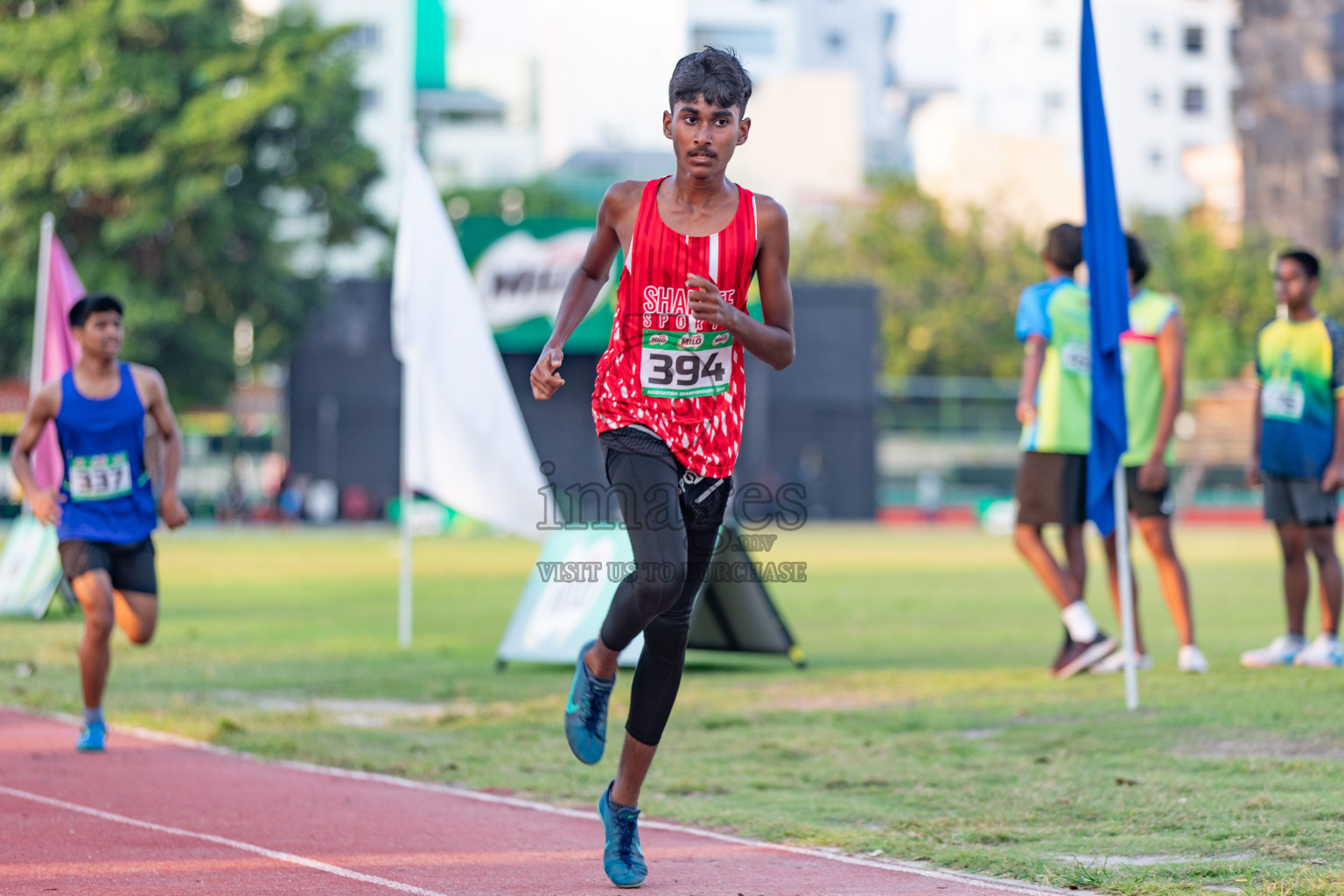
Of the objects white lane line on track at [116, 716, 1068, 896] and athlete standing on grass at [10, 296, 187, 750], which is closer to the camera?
white lane line on track at [116, 716, 1068, 896]

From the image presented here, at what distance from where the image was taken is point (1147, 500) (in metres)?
10.3

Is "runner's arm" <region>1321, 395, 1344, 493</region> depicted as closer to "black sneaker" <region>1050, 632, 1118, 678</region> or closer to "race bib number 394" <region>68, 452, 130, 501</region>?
"black sneaker" <region>1050, 632, 1118, 678</region>

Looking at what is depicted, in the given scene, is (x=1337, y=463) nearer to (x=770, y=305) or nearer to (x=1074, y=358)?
(x=1074, y=358)

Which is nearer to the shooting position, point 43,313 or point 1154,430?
point 1154,430

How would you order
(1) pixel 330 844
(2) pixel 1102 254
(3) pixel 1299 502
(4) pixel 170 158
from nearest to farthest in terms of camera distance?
(1) pixel 330 844
(2) pixel 1102 254
(3) pixel 1299 502
(4) pixel 170 158

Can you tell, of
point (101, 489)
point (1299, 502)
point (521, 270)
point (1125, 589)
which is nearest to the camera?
point (101, 489)

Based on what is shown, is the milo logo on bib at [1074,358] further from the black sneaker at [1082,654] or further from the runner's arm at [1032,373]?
the black sneaker at [1082,654]

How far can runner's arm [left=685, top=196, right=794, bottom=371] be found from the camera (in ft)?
15.9

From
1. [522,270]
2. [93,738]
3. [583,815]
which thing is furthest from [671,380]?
[522,270]

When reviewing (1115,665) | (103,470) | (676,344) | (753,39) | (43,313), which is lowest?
(1115,665)

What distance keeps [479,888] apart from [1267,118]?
88.6 m

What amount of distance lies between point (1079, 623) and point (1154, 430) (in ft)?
4.29

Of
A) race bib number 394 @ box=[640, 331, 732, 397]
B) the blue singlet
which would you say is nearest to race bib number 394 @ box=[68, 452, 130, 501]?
the blue singlet

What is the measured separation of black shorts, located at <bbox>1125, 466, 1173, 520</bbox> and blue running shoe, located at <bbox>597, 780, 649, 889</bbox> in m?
6.00
